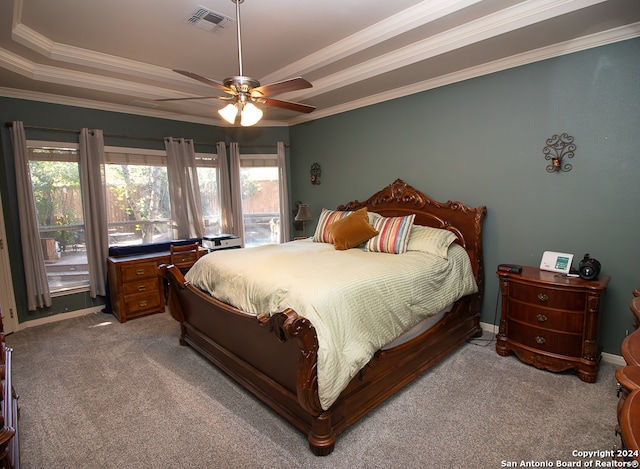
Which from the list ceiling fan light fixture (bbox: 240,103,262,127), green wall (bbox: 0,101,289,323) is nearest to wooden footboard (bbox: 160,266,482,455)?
ceiling fan light fixture (bbox: 240,103,262,127)

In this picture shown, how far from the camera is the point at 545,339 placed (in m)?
2.64

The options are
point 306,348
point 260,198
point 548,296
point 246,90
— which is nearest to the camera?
point 306,348

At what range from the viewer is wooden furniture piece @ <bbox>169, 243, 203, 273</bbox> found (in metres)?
4.12

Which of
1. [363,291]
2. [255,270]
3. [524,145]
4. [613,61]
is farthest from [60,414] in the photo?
[613,61]

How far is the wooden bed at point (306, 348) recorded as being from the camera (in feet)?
6.02

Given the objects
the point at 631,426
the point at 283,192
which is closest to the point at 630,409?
the point at 631,426

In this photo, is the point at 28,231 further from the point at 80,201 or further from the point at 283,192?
the point at 283,192

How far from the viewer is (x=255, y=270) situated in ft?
8.29

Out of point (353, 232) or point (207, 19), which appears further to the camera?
point (353, 232)

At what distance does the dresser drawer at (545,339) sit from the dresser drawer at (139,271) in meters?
3.92

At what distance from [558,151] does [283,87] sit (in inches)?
93.0

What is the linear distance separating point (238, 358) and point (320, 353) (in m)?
0.99

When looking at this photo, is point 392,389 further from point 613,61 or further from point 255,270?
point 613,61

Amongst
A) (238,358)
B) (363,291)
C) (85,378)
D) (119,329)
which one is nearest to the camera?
(363,291)
